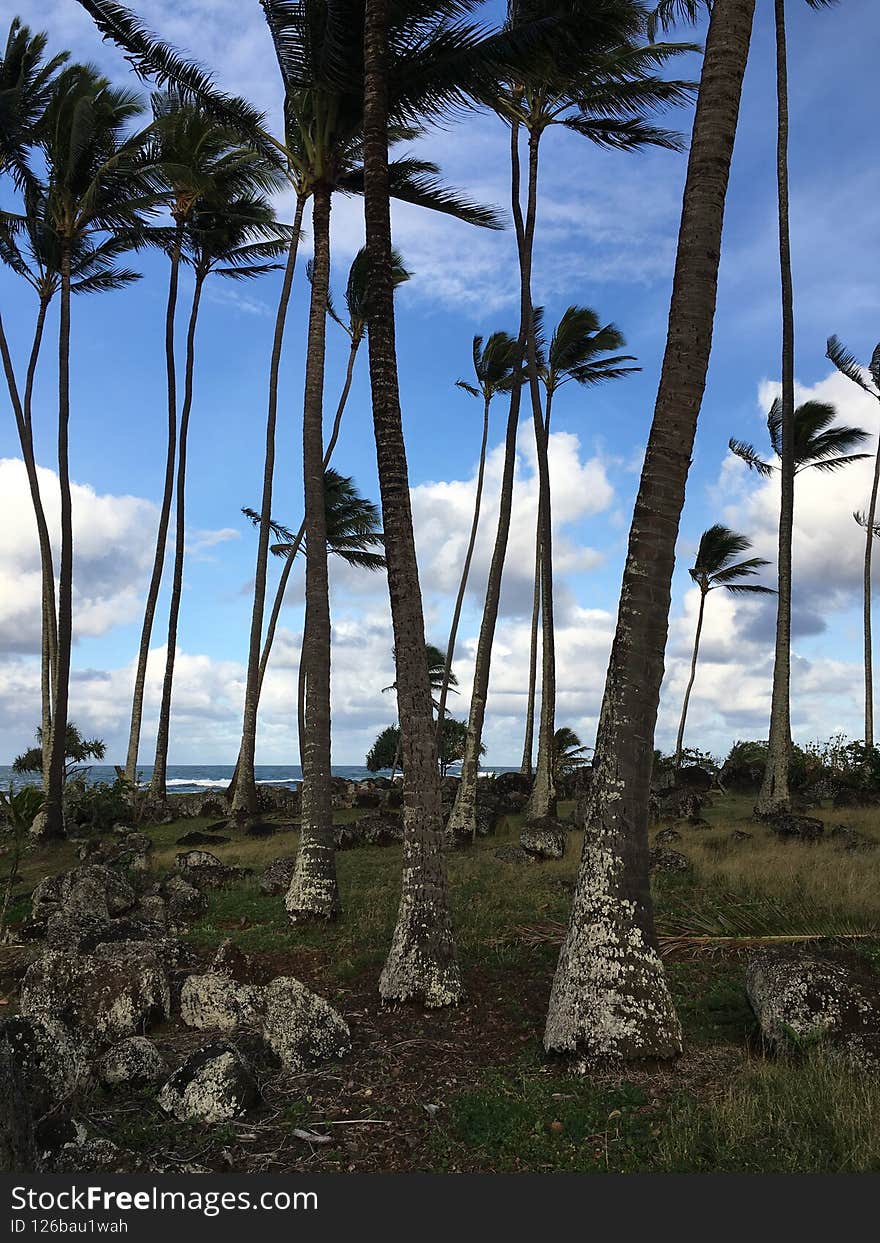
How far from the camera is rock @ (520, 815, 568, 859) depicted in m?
15.6

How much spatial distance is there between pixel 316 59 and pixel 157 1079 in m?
12.2

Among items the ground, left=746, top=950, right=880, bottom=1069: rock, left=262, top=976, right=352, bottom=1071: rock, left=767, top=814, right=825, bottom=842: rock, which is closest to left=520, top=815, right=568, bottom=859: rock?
the ground

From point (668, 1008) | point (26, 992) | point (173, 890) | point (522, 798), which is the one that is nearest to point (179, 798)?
point (522, 798)

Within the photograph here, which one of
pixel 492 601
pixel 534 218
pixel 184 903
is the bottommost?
pixel 184 903

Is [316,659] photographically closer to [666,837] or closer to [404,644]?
[404,644]

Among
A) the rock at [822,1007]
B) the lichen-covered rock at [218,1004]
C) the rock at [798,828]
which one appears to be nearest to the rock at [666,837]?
the rock at [798,828]

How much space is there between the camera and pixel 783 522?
21594mm

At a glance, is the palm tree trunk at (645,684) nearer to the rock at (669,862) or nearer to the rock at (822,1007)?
the rock at (822,1007)

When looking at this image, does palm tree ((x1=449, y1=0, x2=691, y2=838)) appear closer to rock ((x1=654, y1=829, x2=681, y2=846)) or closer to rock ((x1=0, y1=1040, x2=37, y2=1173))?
rock ((x1=654, y1=829, x2=681, y2=846))

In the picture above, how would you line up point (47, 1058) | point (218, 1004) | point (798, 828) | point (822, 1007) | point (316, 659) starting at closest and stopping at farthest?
point (822, 1007)
point (47, 1058)
point (218, 1004)
point (316, 659)
point (798, 828)

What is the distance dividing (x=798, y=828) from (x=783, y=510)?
8655 mm

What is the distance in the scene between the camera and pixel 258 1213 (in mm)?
4406

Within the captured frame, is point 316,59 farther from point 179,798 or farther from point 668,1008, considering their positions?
point 179,798

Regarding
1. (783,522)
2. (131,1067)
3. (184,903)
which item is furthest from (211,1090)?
(783,522)
